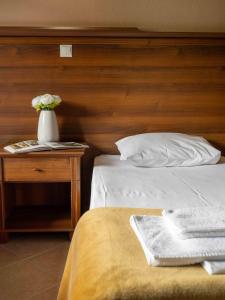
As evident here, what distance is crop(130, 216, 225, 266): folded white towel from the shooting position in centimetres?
101

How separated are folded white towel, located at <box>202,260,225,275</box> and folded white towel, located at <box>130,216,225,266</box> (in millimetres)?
13

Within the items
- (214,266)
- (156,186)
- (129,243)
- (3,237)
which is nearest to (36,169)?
(3,237)

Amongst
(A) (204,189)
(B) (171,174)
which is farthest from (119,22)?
(A) (204,189)

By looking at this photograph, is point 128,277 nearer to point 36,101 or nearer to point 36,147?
point 36,147

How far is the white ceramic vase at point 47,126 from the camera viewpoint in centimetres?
244

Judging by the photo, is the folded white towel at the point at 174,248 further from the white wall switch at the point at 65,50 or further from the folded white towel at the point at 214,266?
the white wall switch at the point at 65,50

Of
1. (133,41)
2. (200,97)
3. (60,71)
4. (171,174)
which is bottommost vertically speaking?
(171,174)

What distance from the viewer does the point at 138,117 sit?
2686 millimetres

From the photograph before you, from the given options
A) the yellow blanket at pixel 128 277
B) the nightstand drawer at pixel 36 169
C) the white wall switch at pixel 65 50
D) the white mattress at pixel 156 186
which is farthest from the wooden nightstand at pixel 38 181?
the yellow blanket at pixel 128 277

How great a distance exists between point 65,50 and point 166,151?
1087mm

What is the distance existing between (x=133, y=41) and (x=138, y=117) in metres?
0.58

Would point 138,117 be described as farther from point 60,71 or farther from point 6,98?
point 6,98

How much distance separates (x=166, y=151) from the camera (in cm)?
238

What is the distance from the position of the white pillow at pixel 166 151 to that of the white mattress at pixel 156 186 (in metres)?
0.06
